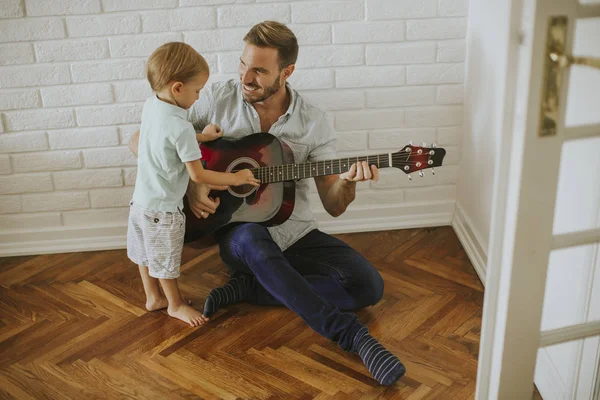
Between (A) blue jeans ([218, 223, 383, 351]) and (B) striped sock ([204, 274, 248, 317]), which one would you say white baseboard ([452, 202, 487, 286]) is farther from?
→ (B) striped sock ([204, 274, 248, 317])

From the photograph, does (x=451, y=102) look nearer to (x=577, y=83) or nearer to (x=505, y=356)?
(x=577, y=83)

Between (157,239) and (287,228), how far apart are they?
0.47 metres

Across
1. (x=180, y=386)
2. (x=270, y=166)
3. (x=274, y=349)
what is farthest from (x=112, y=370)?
(x=270, y=166)

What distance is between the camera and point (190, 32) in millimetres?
2635

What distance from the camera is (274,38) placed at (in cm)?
229

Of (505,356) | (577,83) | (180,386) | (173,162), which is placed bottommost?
(180,386)

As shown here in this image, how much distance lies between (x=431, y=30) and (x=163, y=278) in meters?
1.38

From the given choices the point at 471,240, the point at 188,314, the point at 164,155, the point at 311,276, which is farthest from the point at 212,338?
the point at 471,240

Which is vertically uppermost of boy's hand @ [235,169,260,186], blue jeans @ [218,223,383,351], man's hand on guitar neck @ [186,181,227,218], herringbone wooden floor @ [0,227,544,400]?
boy's hand @ [235,169,260,186]

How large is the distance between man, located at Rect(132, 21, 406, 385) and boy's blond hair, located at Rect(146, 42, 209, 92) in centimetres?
27

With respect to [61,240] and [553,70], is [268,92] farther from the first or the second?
[553,70]

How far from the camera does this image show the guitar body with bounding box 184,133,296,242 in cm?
233

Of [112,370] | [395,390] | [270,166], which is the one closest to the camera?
[395,390]

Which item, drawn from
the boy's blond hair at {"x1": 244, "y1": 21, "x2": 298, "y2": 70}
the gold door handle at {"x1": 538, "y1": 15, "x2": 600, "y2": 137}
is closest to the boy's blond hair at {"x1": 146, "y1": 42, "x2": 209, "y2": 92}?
the boy's blond hair at {"x1": 244, "y1": 21, "x2": 298, "y2": 70}
